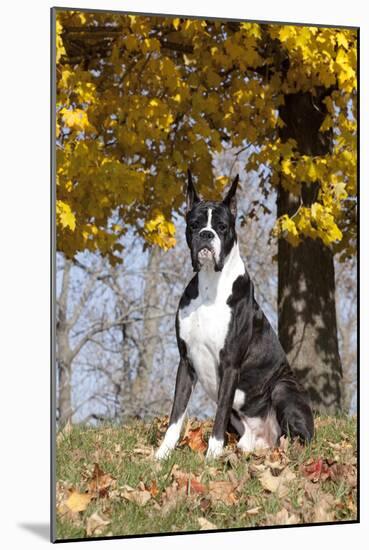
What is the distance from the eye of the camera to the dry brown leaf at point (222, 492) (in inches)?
221

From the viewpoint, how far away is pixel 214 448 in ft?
19.1

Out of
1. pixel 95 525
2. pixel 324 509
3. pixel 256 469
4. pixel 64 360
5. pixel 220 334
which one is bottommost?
pixel 95 525

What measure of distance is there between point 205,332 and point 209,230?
0.60m

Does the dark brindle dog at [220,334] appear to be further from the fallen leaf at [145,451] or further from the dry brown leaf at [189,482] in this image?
the dry brown leaf at [189,482]

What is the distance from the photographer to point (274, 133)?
8.27m

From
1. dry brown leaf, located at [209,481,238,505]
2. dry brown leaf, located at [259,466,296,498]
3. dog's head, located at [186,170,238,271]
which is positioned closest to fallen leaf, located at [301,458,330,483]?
dry brown leaf, located at [259,466,296,498]

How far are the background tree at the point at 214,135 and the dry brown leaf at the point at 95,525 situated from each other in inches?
87.5

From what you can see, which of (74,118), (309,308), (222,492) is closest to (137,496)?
(222,492)

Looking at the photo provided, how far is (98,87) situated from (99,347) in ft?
15.6

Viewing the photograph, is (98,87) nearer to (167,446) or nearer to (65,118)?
(65,118)

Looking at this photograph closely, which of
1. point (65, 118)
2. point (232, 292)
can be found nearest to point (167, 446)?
point (232, 292)

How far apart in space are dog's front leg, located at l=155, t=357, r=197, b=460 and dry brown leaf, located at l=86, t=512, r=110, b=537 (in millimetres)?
700

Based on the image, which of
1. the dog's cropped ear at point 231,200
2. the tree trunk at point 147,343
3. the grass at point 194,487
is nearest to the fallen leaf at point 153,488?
the grass at point 194,487

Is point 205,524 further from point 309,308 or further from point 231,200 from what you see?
point 309,308
